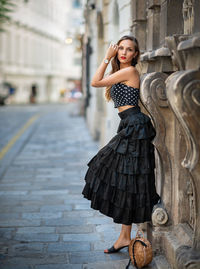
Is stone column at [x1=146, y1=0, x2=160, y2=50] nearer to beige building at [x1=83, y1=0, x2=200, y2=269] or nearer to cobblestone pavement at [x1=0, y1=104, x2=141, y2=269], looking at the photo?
beige building at [x1=83, y1=0, x2=200, y2=269]

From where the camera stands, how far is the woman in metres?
4.03

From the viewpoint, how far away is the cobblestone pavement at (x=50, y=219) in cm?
432

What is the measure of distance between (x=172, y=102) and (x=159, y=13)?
1934 mm

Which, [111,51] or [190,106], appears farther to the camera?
[111,51]

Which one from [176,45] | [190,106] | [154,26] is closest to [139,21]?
[154,26]

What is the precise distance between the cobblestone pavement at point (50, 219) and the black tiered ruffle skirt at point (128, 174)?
21.1 inches

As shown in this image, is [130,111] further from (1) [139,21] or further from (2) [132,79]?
(1) [139,21]

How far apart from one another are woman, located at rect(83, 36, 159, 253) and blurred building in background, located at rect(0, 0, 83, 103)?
36.8m

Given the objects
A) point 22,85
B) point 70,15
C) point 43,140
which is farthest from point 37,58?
point 43,140

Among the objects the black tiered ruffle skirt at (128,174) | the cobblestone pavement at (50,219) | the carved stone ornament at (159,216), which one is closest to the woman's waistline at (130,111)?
the black tiered ruffle skirt at (128,174)

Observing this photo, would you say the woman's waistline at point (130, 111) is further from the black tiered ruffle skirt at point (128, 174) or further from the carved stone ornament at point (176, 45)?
the carved stone ornament at point (176, 45)

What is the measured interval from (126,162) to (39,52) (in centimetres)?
5707

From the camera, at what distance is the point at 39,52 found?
59.5 m

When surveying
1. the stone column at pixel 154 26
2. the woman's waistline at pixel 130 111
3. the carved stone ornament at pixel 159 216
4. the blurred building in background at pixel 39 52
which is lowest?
the carved stone ornament at pixel 159 216
